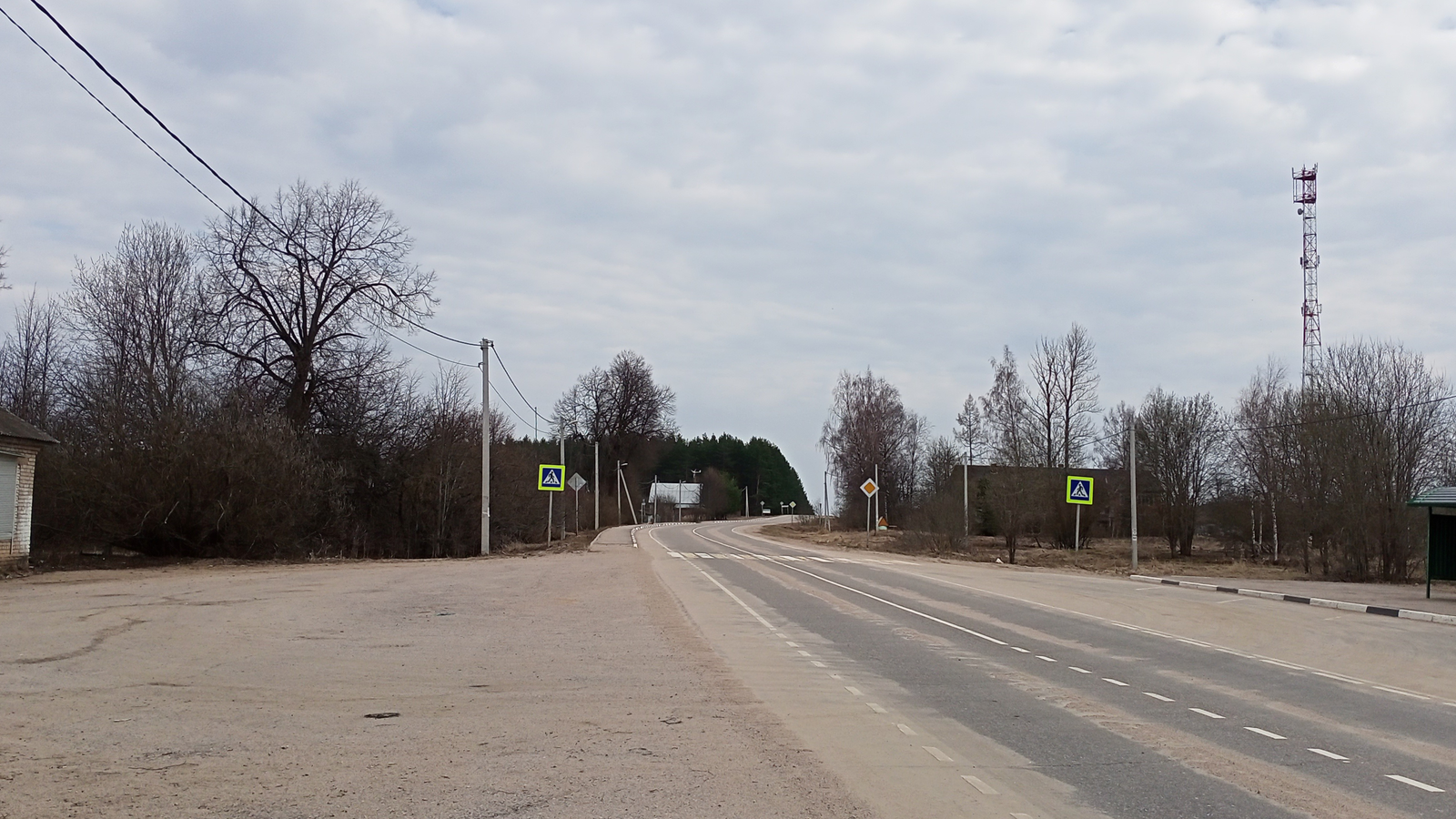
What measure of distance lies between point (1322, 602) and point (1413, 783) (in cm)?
1769

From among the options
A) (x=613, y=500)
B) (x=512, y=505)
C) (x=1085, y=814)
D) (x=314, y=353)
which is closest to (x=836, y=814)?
(x=1085, y=814)

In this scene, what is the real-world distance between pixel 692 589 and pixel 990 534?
48321 millimetres

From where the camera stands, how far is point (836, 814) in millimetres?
5844

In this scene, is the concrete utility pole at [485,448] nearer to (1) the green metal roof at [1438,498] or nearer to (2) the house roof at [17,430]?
(2) the house roof at [17,430]

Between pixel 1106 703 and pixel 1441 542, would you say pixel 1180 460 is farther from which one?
pixel 1106 703

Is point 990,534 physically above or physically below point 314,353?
below

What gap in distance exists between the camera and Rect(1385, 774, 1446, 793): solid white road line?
6.57 m

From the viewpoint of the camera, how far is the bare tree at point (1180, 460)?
49875 millimetres

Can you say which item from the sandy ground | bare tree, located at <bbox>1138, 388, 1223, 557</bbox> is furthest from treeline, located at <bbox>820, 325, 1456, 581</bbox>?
the sandy ground

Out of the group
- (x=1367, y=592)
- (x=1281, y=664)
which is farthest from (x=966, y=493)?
(x=1281, y=664)

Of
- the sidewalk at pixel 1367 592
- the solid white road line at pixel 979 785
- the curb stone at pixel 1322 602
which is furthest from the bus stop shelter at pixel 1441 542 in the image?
the solid white road line at pixel 979 785

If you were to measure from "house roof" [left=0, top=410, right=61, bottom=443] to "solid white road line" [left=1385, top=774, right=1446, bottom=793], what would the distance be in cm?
2677

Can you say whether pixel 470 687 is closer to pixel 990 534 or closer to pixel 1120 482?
pixel 1120 482

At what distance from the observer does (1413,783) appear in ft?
22.2
